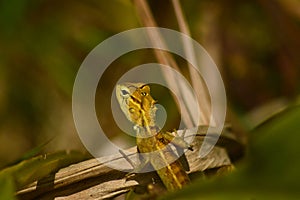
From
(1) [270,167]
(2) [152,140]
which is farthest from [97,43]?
(1) [270,167]

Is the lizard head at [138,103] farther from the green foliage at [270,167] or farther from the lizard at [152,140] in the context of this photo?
the green foliage at [270,167]

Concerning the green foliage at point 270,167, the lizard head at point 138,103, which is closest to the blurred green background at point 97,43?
the lizard head at point 138,103

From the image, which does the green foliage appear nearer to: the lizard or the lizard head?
the lizard

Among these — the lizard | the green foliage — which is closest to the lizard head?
the lizard

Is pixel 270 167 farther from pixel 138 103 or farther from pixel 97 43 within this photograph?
pixel 97 43

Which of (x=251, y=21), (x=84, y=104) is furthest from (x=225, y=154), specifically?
(x=251, y=21)
